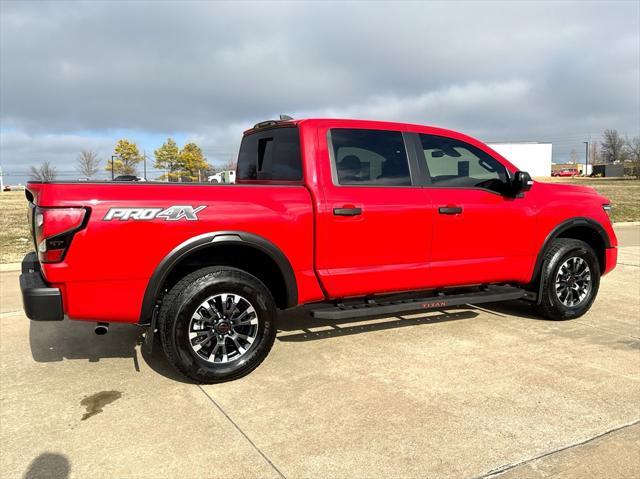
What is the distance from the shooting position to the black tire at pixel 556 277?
509 cm

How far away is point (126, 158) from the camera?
6244 centimetres

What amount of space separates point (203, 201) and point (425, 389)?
2.05m

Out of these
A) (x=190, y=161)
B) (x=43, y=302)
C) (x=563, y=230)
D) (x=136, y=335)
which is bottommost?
(x=136, y=335)

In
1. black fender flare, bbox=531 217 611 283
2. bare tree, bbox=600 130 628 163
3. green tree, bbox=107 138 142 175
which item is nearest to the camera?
black fender flare, bbox=531 217 611 283

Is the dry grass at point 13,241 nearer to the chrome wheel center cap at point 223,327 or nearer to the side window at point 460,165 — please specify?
the chrome wheel center cap at point 223,327

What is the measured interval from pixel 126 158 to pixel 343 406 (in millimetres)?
64534

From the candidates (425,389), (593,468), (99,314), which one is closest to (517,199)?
(425,389)

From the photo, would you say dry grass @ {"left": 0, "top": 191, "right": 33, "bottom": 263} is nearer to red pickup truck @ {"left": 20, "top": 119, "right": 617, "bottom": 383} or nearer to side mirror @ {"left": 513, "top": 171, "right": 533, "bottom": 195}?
red pickup truck @ {"left": 20, "top": 119, "right": 617, "bottom": 383}

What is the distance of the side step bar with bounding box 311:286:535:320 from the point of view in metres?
4.14

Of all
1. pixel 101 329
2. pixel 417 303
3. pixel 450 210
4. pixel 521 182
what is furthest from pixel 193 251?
pixel 521 182

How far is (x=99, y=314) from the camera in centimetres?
345

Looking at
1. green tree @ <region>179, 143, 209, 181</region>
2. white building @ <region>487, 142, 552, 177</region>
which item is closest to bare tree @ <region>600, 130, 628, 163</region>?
white building @ <region>487, 142, 552, 177</region>

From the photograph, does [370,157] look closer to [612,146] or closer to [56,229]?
[56,229]

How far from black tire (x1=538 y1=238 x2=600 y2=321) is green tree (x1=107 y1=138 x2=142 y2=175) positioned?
6139 centimetres
